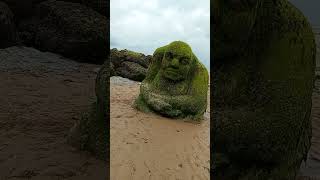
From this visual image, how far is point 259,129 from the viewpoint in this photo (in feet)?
7.99

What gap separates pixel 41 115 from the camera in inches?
208

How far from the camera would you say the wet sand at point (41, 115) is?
346 centimetres

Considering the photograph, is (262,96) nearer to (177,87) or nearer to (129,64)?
(177,87)

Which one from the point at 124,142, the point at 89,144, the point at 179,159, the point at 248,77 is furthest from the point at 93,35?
the point at 248,77

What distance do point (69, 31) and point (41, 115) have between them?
581 centimetres

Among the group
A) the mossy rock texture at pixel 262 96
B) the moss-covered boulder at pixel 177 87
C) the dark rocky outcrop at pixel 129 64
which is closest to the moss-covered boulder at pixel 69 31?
the moss-covered boulder at pixel 177 87

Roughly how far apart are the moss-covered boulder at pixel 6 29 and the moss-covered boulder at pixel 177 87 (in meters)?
4.01

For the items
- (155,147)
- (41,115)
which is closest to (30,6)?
(41,115)

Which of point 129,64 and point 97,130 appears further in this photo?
point 129,64

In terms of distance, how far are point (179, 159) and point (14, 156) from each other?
2711mm

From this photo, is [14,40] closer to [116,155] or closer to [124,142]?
[124,142]

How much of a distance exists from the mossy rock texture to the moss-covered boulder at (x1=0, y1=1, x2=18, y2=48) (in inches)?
329

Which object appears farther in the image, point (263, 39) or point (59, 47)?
point (59, 47)

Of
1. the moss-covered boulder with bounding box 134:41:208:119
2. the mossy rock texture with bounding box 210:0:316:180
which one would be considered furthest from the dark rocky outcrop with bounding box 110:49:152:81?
the mossy rock texture with bounding box 210:0:316:180
